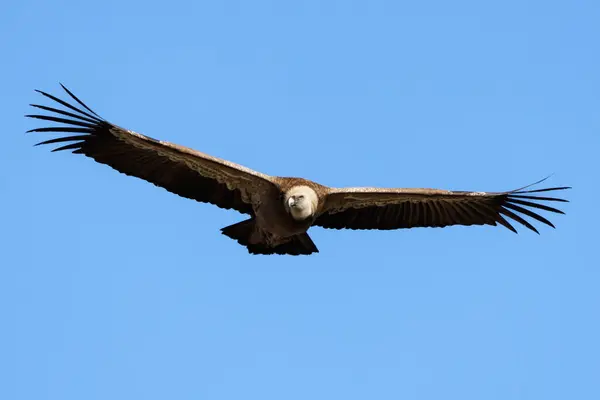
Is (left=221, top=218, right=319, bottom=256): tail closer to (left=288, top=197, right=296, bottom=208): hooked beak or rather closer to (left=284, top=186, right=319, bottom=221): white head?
(left=284, top=186, right=319, bottom=221): white head

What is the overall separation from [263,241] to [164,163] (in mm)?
1583

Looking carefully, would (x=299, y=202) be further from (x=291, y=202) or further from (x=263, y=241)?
(x=263, y=241)

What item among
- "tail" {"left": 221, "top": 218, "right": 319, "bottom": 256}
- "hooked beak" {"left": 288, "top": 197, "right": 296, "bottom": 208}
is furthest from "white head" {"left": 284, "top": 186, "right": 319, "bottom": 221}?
"tail" {"left": 221, "top": 218, "right": 319, "bottom": 256}

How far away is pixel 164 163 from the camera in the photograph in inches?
580

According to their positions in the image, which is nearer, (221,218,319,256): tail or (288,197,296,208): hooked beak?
(288,197,296,208): hooked beak

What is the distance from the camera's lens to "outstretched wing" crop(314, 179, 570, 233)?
602 inches

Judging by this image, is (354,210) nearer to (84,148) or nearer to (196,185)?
(196,185)

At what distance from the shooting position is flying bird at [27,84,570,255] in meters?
14.5

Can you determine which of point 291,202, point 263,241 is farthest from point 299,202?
point 263,241

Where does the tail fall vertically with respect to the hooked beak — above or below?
above

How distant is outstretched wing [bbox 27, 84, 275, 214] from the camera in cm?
1440

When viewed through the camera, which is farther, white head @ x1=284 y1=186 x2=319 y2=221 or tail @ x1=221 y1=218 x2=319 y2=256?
tail @ x1=221 y1=218 x2=319 y2=256

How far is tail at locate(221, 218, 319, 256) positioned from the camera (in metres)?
15.1

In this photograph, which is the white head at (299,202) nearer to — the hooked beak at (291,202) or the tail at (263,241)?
the hooked beak at (291,202)
